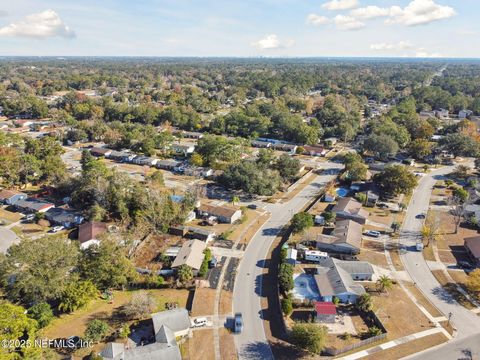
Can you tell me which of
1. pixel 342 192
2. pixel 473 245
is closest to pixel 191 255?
pixel 342 192

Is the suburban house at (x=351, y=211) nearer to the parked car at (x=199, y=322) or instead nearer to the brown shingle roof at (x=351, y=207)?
the brown shingle roof at (x=351, y=207)

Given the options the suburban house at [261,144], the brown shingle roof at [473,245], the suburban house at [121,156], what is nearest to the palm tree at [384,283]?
the brown shingle roof at [473,245]

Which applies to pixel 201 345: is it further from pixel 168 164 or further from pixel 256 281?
pixel 168 164

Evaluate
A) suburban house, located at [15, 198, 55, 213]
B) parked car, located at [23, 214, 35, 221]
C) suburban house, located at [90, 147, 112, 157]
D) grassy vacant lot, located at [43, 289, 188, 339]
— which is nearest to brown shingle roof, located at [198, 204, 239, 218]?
grassy vacant lot, located at [43, 289, 188, 339]

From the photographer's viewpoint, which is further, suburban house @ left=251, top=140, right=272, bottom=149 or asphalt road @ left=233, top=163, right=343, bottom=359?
suburban house @ left=251, top=140, right=272, bottom=149

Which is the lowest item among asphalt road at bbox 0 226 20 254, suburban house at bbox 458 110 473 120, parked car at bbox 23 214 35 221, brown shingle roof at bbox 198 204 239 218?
asphalt road at bbox 0 226 20 254

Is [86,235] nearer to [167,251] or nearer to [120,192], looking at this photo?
[120,192]

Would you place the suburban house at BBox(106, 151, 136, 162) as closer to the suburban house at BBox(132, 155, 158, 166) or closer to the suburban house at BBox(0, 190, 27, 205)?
the suburban house at BBox(132, 155, 158, 166)
